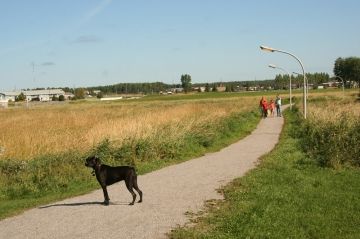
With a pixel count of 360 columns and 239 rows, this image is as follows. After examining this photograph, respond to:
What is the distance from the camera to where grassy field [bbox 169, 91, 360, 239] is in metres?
7.86

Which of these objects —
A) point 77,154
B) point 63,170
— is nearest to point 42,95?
point 77,154

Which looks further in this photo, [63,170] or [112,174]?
[63,170]

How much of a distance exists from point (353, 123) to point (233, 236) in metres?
10.9

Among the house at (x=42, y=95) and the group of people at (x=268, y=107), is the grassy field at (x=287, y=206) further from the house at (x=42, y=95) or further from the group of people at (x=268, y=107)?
the house at (x=42, y=95)

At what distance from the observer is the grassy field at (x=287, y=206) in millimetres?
7863

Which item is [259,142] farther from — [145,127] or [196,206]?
[196,206]

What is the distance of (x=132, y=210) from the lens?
9562mm

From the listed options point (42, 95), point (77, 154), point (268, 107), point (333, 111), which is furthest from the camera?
point (42, 95)

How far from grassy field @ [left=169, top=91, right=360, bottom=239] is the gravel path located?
473mm

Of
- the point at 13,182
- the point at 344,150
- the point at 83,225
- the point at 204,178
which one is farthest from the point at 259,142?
the point at 83,225

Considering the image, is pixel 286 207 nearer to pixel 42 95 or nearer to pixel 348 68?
pixel 348 68

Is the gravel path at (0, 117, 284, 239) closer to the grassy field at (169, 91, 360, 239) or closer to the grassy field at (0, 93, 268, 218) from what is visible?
the grassy field at (169, 91, 360, 239)

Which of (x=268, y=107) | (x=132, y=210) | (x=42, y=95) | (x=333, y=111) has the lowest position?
(x=42, y=95)

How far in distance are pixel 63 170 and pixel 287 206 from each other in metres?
6.74
